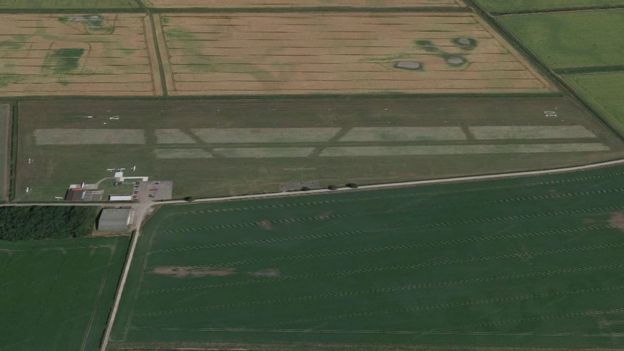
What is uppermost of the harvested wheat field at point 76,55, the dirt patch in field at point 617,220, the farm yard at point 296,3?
the farm yard at point 296,3

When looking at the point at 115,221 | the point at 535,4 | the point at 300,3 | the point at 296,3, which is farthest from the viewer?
the point at 535,4

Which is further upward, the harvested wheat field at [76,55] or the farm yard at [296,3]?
the farm yard at [296,3]

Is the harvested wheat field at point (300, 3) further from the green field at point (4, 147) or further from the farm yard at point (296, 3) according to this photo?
the green field at point (4, 147)

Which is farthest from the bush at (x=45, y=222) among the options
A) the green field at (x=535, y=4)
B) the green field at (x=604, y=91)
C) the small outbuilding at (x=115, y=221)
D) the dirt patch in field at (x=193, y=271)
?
the green field at (x=535, y=4)

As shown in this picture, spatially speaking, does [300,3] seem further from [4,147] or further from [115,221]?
[115,221]

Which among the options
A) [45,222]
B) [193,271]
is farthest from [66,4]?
[193,271]

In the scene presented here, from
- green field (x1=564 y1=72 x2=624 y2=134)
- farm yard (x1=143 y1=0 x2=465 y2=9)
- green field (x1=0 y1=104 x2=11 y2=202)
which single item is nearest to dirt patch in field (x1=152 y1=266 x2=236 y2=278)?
green field (x1=0 y1=104 x2=11 y2=202)

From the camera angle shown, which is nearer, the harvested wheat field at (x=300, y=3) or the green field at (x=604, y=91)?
the green field at (x=604, y=91)
